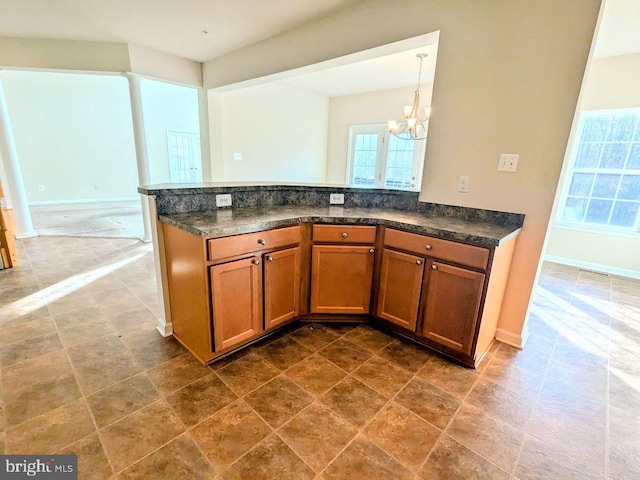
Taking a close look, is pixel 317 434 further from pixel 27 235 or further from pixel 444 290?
pixel 27 235

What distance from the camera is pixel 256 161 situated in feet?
18.1

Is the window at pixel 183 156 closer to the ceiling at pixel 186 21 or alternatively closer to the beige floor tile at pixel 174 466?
the ceiling at pixel 186 21

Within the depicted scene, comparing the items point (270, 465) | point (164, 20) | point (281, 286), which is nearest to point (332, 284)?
point (281, 286)

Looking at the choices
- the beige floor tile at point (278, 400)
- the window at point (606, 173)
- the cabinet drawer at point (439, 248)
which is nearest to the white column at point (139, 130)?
the beige floor tile at point (278, 400)

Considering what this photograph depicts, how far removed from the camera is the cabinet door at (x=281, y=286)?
6.71ft

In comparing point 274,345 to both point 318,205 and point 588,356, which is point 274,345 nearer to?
point 318,205

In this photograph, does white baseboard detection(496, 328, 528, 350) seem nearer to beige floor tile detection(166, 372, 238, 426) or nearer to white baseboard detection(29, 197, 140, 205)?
beige floor tile detection(166, 372, 238, 426)

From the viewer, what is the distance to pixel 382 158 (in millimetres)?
6105

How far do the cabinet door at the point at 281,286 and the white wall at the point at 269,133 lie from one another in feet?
10.9

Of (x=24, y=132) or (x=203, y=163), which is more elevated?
(x=24, y=132)

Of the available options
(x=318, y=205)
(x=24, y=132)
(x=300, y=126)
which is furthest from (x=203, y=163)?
(x=24, y=132)

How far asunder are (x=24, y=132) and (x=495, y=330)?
30.6 feet

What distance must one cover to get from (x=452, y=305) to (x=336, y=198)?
1273 mm

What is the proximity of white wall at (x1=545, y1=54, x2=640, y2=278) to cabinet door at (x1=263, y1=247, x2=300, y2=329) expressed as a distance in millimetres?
3382
